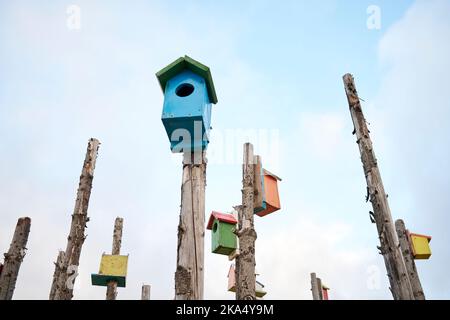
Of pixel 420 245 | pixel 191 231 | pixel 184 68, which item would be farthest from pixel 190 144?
pixel 420 245

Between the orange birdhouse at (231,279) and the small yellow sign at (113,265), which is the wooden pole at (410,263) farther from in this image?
the small yellow sign at (113,265)

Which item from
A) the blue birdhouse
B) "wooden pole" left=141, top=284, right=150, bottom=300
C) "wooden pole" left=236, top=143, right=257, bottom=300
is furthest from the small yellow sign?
the blue birdhouse

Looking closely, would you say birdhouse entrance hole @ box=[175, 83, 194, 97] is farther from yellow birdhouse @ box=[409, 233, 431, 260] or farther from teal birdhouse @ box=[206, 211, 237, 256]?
yellow birdhouse @ box=[409, 233, 431, 260]

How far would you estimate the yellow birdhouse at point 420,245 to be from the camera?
895 centimetres

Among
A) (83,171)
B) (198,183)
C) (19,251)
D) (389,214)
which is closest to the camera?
(198,183)

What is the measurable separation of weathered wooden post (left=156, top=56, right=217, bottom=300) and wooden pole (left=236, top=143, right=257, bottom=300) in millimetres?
2748

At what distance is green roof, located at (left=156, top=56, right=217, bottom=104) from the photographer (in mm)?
4629

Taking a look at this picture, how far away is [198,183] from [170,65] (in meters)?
1.97

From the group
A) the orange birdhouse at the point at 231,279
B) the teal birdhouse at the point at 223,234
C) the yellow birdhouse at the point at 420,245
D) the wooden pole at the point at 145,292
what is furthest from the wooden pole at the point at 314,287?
the wooden pole at the point at 145,292

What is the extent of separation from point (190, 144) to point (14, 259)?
5982 mm

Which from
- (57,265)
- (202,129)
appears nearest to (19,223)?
(57,265)
